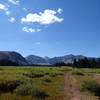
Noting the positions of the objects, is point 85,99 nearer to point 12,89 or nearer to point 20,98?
point 20,98

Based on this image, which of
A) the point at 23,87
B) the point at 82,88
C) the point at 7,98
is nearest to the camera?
the point at 7,98

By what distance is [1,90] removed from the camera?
91.3 feet

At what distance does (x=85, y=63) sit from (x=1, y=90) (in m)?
146

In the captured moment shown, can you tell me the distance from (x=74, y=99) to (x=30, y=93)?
4.53 m

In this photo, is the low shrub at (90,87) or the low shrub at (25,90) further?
the low shrub at (90,87)

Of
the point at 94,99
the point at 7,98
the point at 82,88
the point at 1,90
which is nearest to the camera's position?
the point at 7,98

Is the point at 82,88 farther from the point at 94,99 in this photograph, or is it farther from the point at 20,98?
the point at 20,98

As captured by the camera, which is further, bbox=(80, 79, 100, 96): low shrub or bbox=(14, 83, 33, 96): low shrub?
bbox=(80, 79, 100, 96): low shrub

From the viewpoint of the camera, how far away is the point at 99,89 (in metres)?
31.4

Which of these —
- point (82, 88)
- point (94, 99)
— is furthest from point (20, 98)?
point (82, 88)

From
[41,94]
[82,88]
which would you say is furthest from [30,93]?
[82,88]

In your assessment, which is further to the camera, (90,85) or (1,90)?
(90,85)

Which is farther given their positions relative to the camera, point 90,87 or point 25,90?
point 90,87

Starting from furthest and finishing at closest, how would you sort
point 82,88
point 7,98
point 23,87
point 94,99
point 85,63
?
1. point 85,63
2. point 82,88
3. point 23,87
4. point 94,99
5. point 7,98
